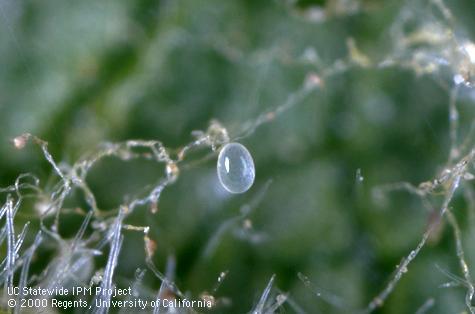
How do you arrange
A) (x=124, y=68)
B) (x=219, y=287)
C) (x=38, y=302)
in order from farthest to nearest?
(x=124, y=68)
(x=219, y=287)
(x=38, y=302)

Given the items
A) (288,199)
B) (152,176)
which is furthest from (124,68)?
(288,199)

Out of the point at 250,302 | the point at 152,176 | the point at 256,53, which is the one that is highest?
the point at 256,53

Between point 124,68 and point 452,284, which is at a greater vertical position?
point 124,68

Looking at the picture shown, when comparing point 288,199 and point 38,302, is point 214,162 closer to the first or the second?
point 288,199

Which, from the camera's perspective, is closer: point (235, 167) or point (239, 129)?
point (235, 167)

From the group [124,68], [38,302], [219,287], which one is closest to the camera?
[38,302]

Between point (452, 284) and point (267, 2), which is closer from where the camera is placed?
point (452, 284)
